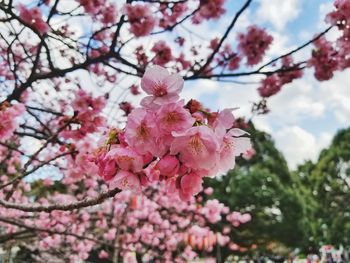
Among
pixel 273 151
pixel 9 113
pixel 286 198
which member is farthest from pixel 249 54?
pixel 273 151

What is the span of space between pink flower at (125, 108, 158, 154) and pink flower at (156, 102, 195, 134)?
0.03 metres

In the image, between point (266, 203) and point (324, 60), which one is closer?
point (324, 60)

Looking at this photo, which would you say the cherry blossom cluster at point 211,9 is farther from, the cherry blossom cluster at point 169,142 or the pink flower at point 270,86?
the cherry blossom cluster at point 169,142

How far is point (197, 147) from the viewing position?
114 cm

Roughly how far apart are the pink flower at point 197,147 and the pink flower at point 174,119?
34 mm

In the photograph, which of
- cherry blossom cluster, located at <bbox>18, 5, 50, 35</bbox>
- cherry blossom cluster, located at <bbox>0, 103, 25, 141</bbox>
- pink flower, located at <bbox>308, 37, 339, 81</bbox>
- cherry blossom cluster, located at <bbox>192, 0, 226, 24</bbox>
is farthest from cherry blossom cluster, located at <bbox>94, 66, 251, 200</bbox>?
pink flower, located at <bbox>308, 37, 339, 81</bbox>

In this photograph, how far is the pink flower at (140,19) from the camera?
4117 millimetres

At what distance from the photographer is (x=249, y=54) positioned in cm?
531

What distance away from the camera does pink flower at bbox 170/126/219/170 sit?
112cm

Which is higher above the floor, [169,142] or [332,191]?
[332,191]

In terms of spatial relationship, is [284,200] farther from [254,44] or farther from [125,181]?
[125,181]

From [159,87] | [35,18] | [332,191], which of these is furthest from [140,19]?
[332,191]

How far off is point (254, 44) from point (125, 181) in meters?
4.31

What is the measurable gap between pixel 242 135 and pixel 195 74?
9.10 feet
